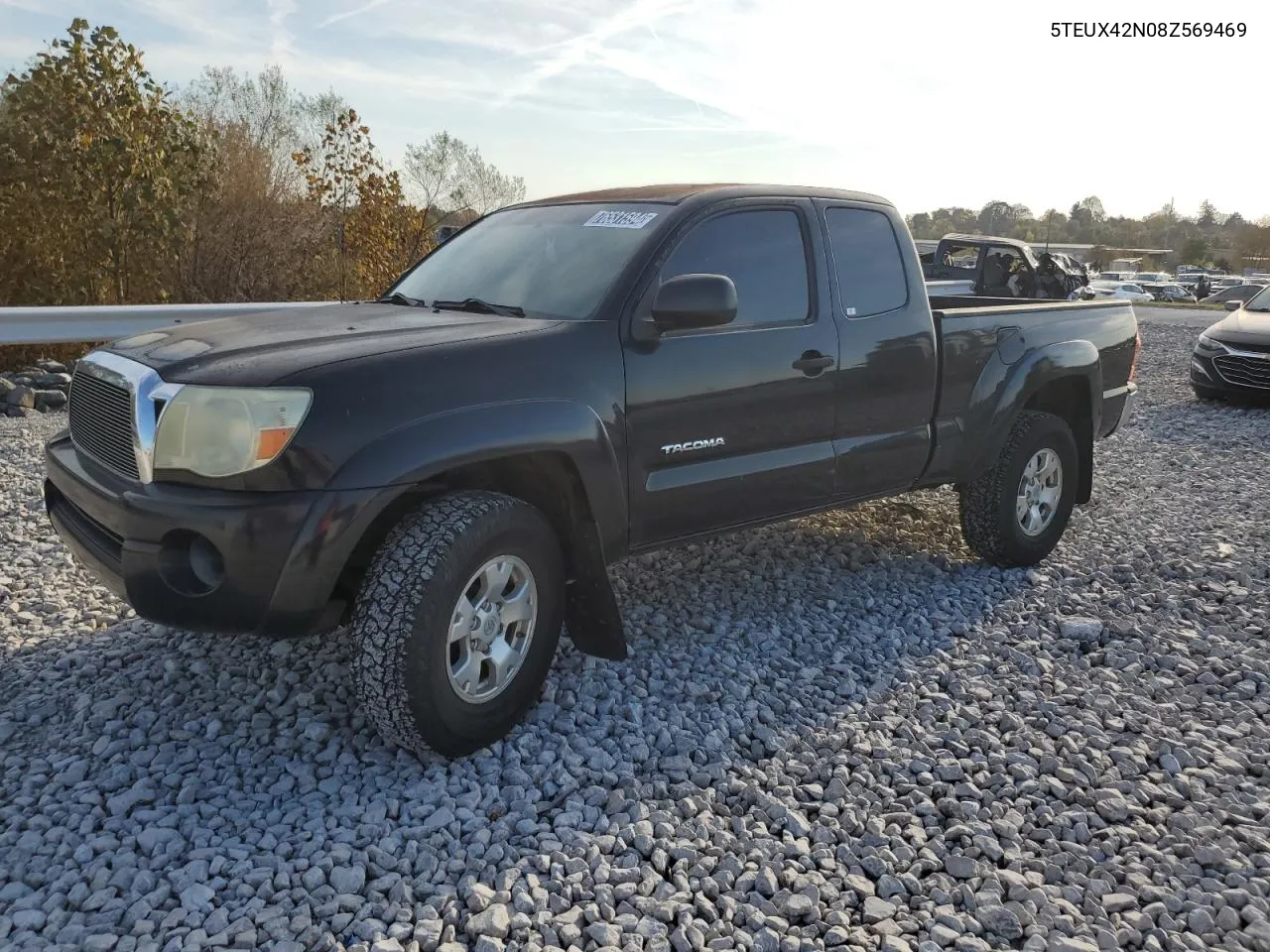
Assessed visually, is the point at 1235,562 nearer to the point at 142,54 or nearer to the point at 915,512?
the point at 915,512

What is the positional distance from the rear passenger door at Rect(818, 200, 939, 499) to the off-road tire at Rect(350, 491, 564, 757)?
1.74 m

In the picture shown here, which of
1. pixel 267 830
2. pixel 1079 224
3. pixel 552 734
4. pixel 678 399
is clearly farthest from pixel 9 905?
pixel 1079 224

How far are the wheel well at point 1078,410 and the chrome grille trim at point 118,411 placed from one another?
4.43 m

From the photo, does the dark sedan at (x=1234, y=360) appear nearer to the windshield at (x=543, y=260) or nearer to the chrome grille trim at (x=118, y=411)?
the windshield at (x=543, y=260)

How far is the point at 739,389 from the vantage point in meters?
3.83

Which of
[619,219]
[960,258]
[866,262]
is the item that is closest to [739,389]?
[619,219]

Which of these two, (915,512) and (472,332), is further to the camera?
(915,512)

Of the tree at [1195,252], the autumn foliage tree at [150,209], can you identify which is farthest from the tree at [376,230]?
the tree at [1195,252]

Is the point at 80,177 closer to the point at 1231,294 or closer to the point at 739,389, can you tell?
the point at 739,389

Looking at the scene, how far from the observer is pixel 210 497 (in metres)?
2.86

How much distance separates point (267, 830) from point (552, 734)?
37.8 inches

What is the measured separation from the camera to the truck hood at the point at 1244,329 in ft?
36.6

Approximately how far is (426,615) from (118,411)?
1229 mm

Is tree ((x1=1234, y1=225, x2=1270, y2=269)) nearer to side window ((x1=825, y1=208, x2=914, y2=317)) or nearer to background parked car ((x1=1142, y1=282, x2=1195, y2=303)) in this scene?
background parked car ((x1=1142, y1=282, x2=1195, y2=303))
